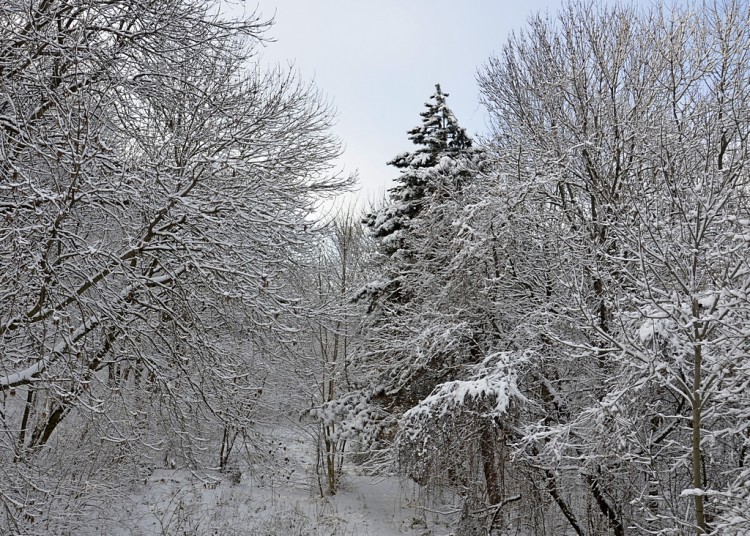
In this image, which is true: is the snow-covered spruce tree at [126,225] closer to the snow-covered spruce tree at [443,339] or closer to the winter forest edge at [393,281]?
the winter forest edge at [393,281]

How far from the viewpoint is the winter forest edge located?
12.8 feet

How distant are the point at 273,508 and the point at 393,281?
17.0ft

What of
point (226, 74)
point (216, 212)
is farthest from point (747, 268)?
point (226, 74)

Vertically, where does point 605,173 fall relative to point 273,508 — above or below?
above

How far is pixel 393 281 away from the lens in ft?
37.6

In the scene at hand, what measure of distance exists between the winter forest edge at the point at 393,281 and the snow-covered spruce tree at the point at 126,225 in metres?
0.05

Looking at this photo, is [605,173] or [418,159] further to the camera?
[418,159]

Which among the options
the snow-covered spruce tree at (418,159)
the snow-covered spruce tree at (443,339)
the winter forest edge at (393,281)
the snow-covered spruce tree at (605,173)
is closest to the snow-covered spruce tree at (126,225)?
the winter forest edge at (393,281)

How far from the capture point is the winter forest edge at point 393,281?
12.8 ft

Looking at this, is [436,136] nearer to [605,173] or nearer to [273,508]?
[605,173]

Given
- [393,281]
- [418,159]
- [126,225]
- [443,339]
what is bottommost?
[443,339]

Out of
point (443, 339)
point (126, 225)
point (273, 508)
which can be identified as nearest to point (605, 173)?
point (443, 339)

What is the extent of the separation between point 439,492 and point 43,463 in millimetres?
6660

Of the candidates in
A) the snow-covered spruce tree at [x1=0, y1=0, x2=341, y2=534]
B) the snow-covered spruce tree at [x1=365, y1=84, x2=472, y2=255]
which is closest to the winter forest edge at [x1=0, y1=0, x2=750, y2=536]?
the snow-covered spruce tree at [x1=0, y1=0, x2=341, y2=534]
